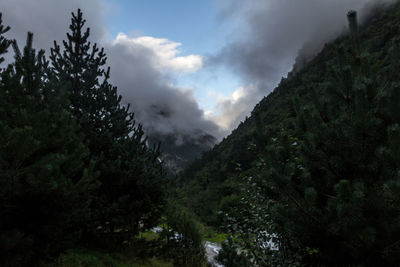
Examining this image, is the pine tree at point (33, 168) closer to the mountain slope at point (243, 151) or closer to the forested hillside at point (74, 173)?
the forested hillside at point (74, 173)


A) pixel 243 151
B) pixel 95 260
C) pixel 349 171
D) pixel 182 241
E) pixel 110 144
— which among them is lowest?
pixel 95 260

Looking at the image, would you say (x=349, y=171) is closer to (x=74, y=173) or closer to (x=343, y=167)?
(x=343, y=167)

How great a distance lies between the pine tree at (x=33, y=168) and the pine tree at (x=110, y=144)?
9.36ft

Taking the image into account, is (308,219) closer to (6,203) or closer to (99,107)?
(6,203)

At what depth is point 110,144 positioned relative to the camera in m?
8.23

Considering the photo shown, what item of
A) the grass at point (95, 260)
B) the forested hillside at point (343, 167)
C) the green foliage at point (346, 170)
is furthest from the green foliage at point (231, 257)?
the grass at point (95, 260)

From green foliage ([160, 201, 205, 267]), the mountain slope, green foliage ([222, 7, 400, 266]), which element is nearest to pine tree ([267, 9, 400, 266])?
green foliage ([222, 7, 400, 266])

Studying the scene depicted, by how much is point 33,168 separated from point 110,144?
506 cm

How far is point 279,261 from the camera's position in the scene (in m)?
3.88

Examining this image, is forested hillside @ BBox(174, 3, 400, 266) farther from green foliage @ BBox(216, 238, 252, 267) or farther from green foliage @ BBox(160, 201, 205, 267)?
green foliage @ BBox(160, 201, 205, 267)

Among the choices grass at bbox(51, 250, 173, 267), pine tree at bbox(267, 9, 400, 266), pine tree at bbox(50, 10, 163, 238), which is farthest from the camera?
pine tree at bbox(50, 10, 163, 238)

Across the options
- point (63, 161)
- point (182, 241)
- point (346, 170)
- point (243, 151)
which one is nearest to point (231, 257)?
point (346, 170)

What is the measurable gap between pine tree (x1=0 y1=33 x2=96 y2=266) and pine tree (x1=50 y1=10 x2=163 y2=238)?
112 inches

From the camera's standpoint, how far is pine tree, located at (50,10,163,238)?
7727 mm
